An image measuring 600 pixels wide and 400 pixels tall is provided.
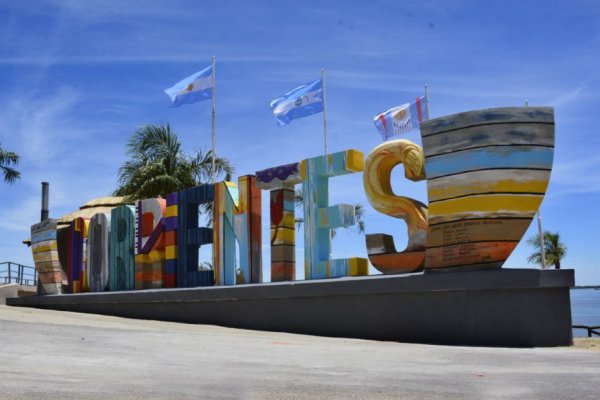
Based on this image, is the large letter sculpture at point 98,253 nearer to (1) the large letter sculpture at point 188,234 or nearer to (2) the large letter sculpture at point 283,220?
(1) the large letter sculpture at point 188,234

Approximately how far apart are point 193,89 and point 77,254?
681cm

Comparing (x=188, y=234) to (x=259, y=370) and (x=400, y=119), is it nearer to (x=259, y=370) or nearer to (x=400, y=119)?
(x=400, y=119)

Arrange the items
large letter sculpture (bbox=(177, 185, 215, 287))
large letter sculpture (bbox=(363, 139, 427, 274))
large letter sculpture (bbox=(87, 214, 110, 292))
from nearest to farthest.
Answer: large letter sculpture (bbox=(363, 139, 427, 274)), large letter sculpture (bbox=(177, 185, 215, 287)), large letter sculpture (bbox=(87, 214, 110, 292))

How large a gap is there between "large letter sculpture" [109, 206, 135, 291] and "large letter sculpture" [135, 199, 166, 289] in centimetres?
42

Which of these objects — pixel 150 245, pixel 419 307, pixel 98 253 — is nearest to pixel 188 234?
pixel 150 245

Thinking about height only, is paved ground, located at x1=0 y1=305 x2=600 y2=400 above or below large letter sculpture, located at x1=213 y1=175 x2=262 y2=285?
below

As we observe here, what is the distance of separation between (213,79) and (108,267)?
6993 millimetres

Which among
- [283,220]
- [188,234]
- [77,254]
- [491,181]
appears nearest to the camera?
[491,181]

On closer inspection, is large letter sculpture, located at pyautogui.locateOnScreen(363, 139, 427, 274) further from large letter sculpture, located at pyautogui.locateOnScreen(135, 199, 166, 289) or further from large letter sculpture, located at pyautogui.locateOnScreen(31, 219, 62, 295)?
large letter sculpture, located at pyautogui.locateOnScreen(31, 219, 62, 295)

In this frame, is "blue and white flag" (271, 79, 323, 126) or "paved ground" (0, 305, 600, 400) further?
"blue and white flag" (271, 79, 323, 126)

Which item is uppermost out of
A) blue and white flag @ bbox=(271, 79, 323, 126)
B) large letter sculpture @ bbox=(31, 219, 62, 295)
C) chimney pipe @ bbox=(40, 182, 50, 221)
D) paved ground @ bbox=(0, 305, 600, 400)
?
blue and white flag @ bbox=(271, 79, 323, 126)

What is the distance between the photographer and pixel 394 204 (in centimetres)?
1480

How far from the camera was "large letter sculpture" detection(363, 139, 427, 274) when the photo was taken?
47.0ft

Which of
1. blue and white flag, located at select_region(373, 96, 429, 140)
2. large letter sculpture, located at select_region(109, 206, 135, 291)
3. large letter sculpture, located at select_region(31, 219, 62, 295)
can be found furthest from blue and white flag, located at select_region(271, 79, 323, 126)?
large letter sculpture, located at select_region(31, 219, 62, 295)
